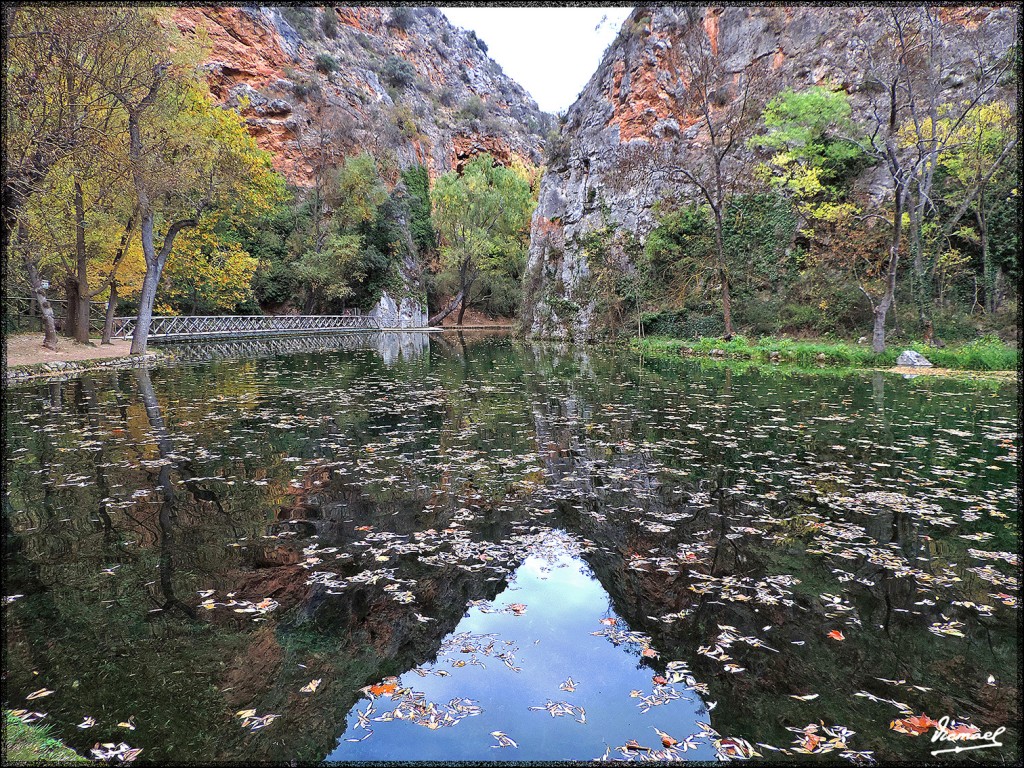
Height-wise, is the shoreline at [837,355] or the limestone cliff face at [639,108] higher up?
the limestone cliff face at [639,108]

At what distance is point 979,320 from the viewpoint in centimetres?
1728

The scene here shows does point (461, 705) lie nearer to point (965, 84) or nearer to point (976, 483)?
point (976, 483)

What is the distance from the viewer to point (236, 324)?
36406mm

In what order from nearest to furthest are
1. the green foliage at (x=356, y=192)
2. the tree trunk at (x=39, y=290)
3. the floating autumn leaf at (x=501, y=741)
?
the floating autumn leaf at (x=501, y=741) → the tree trunk at (x=39, y=290) → the green foliage at (x=356, y=192)

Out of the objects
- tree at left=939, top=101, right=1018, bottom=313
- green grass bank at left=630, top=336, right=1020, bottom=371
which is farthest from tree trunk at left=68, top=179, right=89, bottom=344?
tree at left=939, top=101, right=1018, bottom=313

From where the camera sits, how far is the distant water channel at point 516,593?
106 inches

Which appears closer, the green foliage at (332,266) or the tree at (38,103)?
the tree at (38,103)

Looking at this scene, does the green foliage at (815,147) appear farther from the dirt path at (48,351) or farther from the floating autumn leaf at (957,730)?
the dirt path at (48,351)

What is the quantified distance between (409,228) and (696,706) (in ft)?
177

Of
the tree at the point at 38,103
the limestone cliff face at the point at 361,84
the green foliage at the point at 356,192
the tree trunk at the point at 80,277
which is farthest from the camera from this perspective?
the green foliage at the point at 356,192

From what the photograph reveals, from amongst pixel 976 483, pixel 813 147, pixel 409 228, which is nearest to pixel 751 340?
pixel 813 147

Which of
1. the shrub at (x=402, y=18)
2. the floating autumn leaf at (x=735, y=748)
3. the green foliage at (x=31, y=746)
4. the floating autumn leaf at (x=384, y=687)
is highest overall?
the shrub at (x=402, y=18)

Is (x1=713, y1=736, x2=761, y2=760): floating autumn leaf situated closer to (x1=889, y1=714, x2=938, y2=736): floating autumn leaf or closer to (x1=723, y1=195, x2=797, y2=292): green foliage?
(x1=889, y1=714, x2=938, y2=736): floating autumn leaf

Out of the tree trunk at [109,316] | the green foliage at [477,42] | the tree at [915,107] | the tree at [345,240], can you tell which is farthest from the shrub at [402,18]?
the tree at [915,107]
